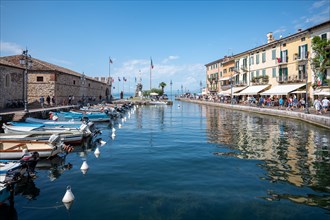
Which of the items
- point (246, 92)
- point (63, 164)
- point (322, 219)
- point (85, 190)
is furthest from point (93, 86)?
point (322, 219)

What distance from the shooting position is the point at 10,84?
2988cm

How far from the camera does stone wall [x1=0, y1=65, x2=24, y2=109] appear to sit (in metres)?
28.2

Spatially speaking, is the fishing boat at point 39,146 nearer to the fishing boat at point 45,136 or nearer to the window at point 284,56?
the fishing boat at point 45,136

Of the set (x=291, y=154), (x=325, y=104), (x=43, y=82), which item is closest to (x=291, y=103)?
(x=325, y=104)

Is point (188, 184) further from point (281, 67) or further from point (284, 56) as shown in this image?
point (281, 67)

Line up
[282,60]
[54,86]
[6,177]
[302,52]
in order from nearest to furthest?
[6,177]
[54,86]
[302,52]
[282,60]

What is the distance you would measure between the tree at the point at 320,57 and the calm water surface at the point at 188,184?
21972mm

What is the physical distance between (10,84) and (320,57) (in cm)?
3916

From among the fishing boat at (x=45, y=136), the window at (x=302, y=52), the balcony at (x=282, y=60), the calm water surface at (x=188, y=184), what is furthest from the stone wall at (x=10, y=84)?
the balcony at (x=282, y=60)

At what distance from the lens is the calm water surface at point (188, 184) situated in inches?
301

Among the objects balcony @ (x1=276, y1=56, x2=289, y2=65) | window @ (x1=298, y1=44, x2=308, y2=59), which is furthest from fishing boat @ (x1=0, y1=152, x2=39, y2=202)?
balcony @ (x1=276, y1=56, x2=289, y2=65)

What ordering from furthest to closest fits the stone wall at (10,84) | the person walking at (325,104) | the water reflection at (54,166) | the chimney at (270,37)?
the chimney at (270,37) < the person walking at (325,104) < the stone wall at (10,84) < the water reflection at (54,166)

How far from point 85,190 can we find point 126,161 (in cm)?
423

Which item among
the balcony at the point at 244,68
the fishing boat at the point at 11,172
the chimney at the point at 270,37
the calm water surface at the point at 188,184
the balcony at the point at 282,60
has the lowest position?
the calm water surface at the point at 188,184
